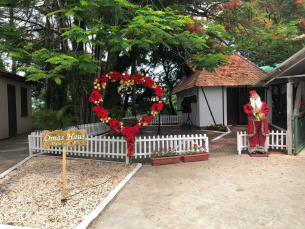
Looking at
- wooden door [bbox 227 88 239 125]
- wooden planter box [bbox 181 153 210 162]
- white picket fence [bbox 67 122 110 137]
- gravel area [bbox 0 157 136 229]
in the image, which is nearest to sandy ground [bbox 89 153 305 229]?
wooden planter box [bbox 181 153 210 162]

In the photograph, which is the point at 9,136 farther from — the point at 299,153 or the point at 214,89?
the point at 299,153

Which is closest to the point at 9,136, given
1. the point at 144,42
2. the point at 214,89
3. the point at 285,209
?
the point at 144,42

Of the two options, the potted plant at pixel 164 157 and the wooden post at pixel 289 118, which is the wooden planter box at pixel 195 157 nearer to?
the potted plant at pixel 164 157

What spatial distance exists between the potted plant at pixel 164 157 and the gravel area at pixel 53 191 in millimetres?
729

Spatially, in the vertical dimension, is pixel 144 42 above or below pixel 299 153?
above

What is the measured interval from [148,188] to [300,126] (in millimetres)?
6549

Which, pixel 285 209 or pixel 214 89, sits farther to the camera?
pixel 214 89

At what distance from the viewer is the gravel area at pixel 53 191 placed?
4195 mm

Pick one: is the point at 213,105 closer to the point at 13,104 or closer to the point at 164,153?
the point at 164,153

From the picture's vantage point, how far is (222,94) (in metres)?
16.2

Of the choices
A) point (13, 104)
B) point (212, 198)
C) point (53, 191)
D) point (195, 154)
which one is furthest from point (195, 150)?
point (13, 104)

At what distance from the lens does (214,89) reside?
52.6ft

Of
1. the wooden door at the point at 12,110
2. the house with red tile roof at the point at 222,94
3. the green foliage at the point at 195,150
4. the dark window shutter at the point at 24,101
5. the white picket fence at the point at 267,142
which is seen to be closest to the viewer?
the green foliage at the point at 195,150

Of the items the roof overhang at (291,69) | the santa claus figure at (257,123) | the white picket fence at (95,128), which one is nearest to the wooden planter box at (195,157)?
the santa claus figure at (257,123)
